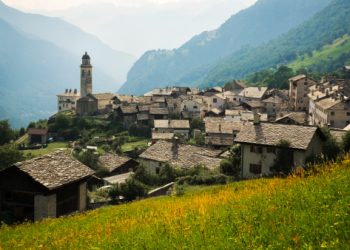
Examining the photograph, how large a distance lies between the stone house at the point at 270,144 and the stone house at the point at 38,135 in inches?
3439

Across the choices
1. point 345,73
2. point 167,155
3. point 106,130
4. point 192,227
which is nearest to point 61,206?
point 192,227

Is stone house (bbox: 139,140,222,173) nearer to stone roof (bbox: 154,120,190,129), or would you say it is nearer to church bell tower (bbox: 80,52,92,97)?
stone roof (bbox: 154,120,190,129)

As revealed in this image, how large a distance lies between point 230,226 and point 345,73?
525 ft

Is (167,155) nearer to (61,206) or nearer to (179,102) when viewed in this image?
(61,206)

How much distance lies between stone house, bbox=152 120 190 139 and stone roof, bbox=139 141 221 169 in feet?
128

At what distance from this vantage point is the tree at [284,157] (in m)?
38.2

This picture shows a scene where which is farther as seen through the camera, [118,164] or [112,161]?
[112,161]

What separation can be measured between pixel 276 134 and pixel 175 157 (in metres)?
21.5

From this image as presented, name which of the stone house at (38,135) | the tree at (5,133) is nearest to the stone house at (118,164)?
the stone house at (38,135)

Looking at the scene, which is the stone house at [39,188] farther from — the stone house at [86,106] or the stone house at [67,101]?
the stone house at [67,101]

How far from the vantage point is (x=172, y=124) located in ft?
353

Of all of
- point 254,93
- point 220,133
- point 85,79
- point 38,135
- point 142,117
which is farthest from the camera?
point 85,79

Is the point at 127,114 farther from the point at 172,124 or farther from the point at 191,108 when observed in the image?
the point at 172,124

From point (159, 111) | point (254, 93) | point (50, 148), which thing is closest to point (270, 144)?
point (50, 148)
